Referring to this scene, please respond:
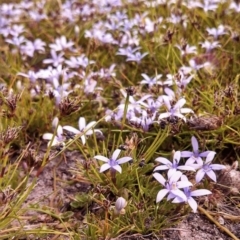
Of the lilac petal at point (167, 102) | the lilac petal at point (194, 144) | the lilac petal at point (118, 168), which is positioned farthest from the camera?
the lilac petal at point (167, 102)

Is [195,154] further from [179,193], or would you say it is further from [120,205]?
[120,205]

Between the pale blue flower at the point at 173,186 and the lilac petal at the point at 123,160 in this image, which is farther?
the lilac petal at the point at 123,160

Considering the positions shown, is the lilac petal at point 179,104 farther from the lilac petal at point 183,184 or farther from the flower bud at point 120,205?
the flower bud at point 120,205

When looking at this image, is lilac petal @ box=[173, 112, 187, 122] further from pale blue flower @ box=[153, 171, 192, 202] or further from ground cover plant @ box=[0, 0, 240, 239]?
pale blue flower @ box=[153, 171, 192, 202]

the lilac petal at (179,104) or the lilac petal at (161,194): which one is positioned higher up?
the lilac petal at (179,104)

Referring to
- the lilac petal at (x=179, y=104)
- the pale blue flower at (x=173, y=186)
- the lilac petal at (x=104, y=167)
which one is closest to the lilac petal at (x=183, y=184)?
the pale blue flower at (x=173, y=186)

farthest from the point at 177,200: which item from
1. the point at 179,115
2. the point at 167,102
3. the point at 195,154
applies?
the point at 167,102

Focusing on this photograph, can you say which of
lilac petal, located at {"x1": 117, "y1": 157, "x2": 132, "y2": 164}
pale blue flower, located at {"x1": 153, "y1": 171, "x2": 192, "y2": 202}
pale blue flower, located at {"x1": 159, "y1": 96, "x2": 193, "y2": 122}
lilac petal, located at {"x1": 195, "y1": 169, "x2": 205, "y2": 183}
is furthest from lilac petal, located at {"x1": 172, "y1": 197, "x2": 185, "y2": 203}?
pale blue flower, located at {"x1": 159, "y1": 96, "x2": 193, "y2": 122}

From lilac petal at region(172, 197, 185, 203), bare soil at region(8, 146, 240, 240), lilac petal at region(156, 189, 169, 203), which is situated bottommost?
bare soil at region(8, 146, 240, 240)
